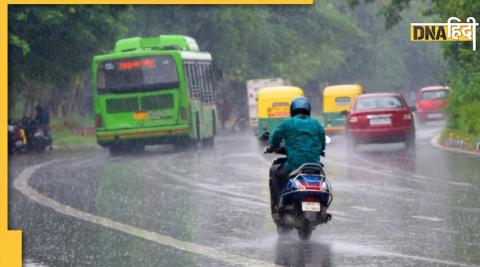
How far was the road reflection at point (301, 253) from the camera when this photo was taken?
37.6 feet

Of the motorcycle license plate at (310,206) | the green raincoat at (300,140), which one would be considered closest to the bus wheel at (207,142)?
the green raincoat at (300,140)

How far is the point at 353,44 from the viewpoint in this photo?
315 feet

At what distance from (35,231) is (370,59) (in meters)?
86.6

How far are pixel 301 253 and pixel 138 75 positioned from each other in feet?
83.4

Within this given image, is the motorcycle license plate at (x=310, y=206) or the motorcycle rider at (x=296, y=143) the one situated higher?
the motorcycle rider at (x=296, y=143)

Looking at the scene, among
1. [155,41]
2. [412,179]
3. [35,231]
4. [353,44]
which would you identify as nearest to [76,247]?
[35,231]

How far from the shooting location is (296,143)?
1332 cm

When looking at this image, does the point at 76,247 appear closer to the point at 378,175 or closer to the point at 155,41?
the point at 378,175

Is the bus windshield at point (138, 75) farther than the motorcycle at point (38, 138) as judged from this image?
No

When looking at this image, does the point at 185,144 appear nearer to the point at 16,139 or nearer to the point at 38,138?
the point at 38,138

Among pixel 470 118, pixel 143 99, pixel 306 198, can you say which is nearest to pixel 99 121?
pixel 143 99

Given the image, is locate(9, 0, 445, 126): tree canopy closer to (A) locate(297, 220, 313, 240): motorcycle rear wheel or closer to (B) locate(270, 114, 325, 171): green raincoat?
(B) locate(270, 114, 325, 171): green raincoat

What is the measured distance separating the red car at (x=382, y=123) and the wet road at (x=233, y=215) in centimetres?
279

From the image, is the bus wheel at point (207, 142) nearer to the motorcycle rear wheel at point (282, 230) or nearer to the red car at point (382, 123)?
the red car at point (382, 123)
